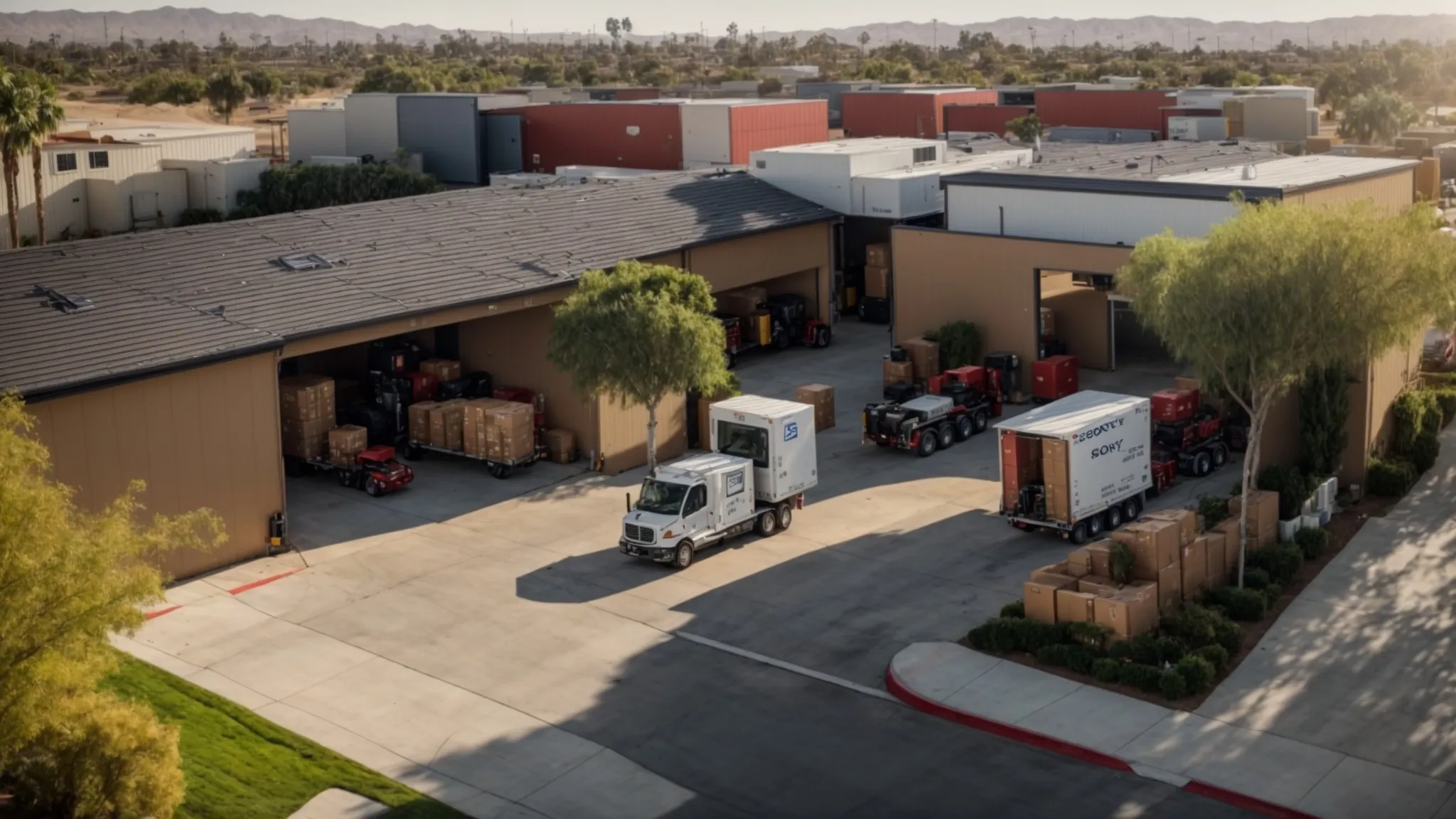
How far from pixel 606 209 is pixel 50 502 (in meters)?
29.2

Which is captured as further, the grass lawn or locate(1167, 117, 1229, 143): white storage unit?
locate(1167, 117, 1229, 143): white storage unit

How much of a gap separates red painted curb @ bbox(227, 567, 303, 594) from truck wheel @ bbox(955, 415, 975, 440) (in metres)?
17.2

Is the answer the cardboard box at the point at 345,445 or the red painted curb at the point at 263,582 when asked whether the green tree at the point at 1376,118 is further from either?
the red painted curb at the point at 263,582

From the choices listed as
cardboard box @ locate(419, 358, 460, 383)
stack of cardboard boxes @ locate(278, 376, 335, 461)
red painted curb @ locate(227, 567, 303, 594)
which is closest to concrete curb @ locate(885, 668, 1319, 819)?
red painted curb @ locate(227, 567, 303, 594)

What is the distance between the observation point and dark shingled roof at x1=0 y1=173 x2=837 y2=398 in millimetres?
29906

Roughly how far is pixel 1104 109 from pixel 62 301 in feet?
199

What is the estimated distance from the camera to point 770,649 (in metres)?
26.3

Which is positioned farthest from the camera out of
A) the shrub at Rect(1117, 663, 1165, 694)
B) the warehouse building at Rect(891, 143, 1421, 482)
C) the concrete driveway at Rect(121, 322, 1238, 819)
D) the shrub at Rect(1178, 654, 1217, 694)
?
the warehouse building at Rect(891, 143, 1421, 482)

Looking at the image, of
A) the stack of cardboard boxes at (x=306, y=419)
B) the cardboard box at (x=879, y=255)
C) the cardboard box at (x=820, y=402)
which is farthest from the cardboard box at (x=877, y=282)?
the stack of cardboard boxes at (x=306, y=419)

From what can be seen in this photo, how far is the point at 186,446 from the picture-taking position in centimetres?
3020

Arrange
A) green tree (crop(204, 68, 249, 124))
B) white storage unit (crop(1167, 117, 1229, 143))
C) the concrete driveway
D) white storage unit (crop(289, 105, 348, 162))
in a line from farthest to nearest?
green tree (crop(204, 68, 249, 124))
white storage unit (crop(289, 105, 348, 162))
white storage unit (crop(1167, 117, 1229, 143))
the concrete driveway

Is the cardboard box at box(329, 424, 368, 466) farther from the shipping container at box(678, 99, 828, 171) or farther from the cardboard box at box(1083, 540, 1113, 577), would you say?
the shipping container at box(678, 99, 828, 171)

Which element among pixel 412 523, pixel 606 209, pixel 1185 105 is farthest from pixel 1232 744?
pixel 1185 105

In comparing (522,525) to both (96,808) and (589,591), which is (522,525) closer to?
(589,591)
